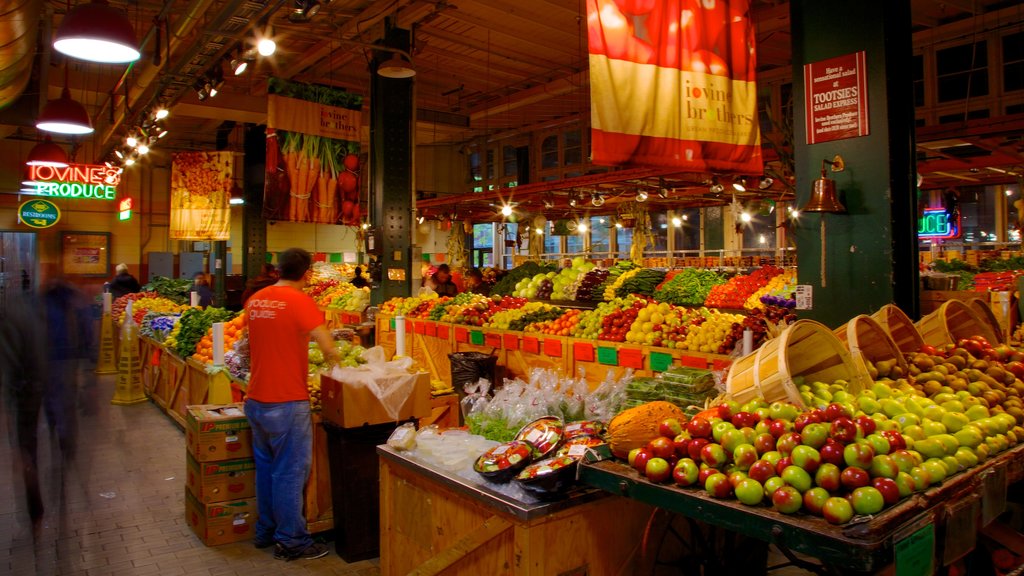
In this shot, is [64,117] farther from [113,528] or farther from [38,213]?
[38,213]

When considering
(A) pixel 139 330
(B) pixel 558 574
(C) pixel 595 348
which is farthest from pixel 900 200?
(A) pixel 139 330

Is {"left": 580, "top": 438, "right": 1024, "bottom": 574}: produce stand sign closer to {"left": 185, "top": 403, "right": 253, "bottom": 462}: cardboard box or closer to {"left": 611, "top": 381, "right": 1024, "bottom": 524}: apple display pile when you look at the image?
{"left": 611, "top": 381, "right": 1024, "bottom": 524}: apple display pile

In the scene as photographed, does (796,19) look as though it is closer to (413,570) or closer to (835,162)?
(835,162)

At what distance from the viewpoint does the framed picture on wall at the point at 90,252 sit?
17.5m

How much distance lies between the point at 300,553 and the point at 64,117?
5692 millimetres

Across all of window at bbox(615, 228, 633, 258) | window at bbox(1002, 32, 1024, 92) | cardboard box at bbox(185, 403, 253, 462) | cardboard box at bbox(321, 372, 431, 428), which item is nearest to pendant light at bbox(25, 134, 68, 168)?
cardboard box at bbox(185, 403, 253, 462)

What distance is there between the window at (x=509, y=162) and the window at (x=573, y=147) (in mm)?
2161

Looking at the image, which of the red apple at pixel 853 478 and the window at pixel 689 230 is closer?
the red apple at pixel 853 478

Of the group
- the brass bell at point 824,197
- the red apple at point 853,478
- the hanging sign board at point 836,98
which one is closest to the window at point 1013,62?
the hanging sign board at point 836,98

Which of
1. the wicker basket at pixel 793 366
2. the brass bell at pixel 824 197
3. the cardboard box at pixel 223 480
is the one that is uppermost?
the brass bell at pixel 824 197

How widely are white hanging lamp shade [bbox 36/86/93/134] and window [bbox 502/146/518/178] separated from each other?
12074 mm

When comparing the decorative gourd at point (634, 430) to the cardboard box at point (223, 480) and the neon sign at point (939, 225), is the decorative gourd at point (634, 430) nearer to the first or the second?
the cardboard box at point (223, 480)

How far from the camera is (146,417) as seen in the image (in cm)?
845

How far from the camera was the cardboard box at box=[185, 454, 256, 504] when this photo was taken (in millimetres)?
4539
